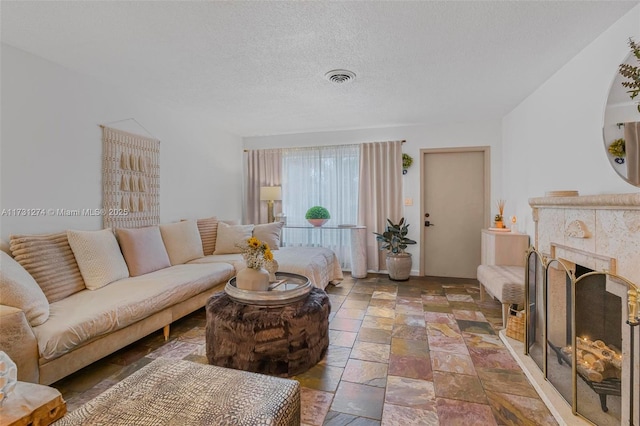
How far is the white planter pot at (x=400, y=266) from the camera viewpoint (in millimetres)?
4348

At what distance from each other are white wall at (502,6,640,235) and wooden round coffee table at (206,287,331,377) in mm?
2270

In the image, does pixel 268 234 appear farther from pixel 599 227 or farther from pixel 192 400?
pixel 599 227

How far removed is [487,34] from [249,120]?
125 inches

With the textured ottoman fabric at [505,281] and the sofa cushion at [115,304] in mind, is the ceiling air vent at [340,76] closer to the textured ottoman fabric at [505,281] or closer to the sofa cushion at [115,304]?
the sofa cushion at [115,304]

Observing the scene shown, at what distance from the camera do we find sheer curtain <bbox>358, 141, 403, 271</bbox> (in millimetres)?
4664

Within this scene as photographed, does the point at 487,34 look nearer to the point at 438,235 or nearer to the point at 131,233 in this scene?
the point at 438,235

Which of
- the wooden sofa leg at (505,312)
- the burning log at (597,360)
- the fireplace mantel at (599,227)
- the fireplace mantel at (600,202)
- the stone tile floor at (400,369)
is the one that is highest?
the fireplace mantel at (600,202)

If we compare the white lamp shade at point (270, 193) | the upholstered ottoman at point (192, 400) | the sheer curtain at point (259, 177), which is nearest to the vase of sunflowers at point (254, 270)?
the upholstered ottoman at point (192, 400)

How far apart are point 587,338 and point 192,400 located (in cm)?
201

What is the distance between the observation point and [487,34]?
2.14 metres

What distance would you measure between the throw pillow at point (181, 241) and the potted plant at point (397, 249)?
8.67ft

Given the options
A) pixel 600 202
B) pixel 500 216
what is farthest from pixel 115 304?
pixel 500 216

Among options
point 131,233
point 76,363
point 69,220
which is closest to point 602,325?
point 76,363

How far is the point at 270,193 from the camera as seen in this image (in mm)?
4965
